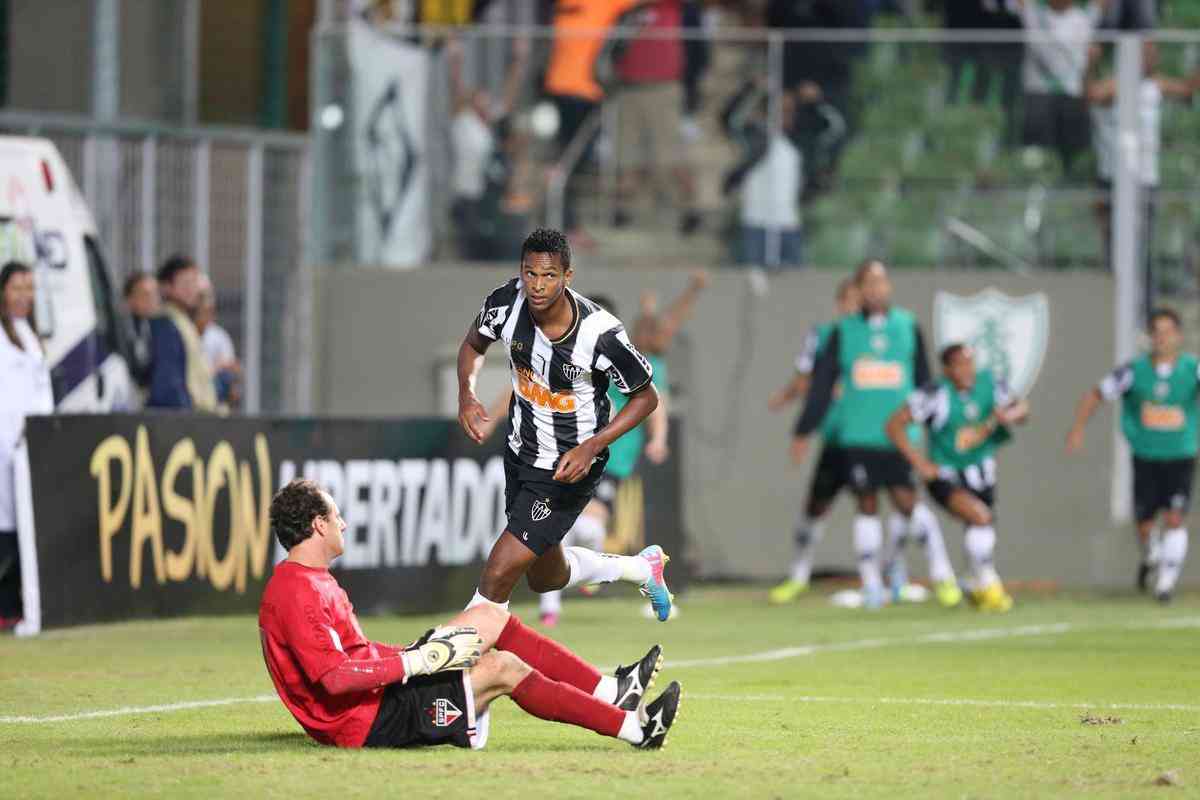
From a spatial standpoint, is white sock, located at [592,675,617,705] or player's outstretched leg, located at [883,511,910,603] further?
player's outstretched leg, located at [883,511,910,603]

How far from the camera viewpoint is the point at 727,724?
29.5 ft

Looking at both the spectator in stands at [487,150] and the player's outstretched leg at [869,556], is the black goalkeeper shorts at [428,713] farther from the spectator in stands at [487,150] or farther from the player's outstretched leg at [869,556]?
the spectator in stands at [487,150]

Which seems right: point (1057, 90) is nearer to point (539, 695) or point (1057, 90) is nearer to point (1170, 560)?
point (1170, 560)

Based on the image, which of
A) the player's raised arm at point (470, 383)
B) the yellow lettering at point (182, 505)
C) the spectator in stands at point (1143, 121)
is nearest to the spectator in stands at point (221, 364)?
the yellow lettering at point (182, 505)

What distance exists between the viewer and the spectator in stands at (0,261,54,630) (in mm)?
12930

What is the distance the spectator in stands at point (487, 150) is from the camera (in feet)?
65.0

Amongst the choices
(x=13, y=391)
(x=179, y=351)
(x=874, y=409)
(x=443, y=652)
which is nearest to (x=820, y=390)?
(x=874, y=409)

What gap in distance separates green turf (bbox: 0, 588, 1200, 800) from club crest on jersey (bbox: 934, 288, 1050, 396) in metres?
5.43

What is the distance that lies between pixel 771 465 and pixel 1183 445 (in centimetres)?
390

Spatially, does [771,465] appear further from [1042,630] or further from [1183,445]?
[1042,630]

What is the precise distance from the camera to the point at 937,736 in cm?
862

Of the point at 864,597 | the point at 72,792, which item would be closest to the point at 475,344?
the point at 72,792

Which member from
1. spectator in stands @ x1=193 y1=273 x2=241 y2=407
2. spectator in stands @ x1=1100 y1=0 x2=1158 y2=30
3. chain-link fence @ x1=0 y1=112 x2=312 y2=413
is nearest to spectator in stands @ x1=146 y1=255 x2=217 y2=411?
spectator in stands @ x1=193 y1=273 x2=241 y2=407

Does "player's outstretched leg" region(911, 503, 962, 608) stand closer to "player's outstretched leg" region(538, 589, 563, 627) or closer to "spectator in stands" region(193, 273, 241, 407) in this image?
"player's outstretched leg" region(538, 589, 563, 627)
